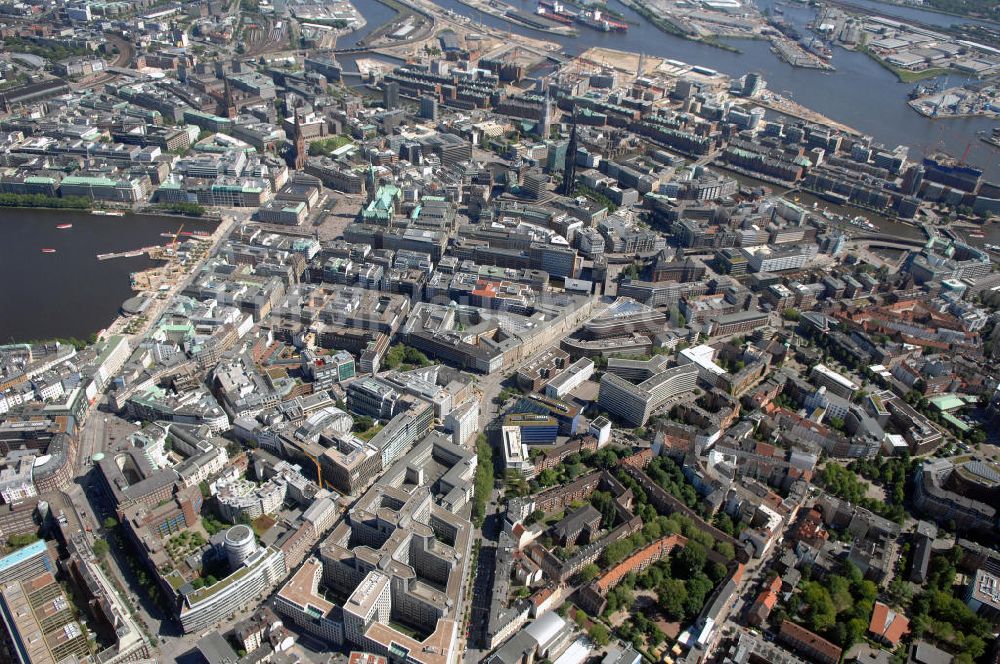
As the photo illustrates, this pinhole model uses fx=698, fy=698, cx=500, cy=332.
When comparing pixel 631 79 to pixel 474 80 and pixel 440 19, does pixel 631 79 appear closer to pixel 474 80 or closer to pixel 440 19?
pixel 474 80

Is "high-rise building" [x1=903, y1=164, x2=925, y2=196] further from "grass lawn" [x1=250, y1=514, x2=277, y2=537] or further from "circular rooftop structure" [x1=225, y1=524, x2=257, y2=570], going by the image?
"circular rooftop structure" [x1=225, y1=524, x2=257, y2=570]

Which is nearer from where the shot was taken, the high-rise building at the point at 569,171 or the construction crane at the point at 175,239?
the construction crane at the point at 175,239

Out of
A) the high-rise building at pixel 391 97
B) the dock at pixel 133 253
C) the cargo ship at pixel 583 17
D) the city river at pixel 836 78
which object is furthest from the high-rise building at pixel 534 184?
the cargo ship at pixel 583 17

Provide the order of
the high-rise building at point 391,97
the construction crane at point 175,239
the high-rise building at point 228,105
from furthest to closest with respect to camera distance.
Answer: the high-rise building at point 391,97, the high-rise building at point 228,105, the construction crane at point 175,239

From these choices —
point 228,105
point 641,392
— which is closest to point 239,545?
point 641,392

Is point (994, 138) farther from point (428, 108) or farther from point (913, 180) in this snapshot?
point (428, 108)

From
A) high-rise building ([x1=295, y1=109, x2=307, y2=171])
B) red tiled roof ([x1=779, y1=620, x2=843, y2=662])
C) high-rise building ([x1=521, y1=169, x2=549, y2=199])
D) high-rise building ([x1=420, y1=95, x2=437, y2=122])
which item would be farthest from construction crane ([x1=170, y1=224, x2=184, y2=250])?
red tiled roof ([x1=779, y1=620, x2=843, y2=662])

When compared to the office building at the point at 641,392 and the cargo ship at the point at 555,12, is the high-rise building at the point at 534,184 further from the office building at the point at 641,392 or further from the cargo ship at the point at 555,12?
the cargo ship at the point at 555,12
